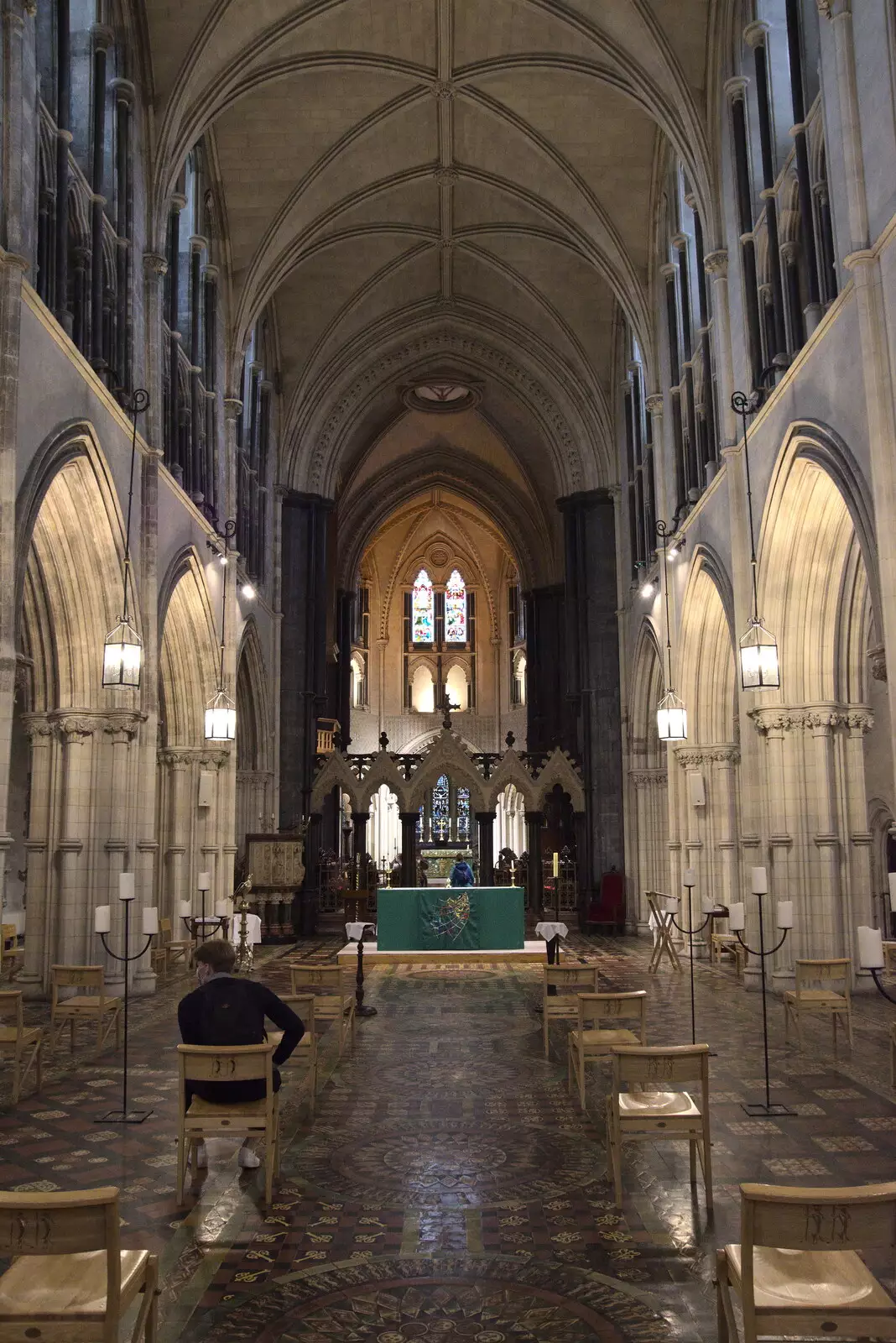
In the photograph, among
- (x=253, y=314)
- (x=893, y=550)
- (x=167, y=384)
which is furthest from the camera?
(x=253, y=314)

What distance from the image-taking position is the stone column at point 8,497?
10.2m

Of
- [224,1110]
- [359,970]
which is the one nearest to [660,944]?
[359,970]

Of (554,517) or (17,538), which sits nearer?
(17,538)

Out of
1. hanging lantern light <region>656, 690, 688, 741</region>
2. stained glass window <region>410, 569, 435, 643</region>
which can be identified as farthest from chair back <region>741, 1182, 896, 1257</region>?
stained glass window <region>410, 569, 435, 643</region>

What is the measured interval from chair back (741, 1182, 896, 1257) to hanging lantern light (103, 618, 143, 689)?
9.27m

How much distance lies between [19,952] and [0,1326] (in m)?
15.9

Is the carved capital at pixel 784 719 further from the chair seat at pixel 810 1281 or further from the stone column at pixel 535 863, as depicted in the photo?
the stone column at pixel 535 863

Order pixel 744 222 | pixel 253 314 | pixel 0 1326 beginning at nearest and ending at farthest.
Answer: pixel 0 1326 → pixel 744 222 → pixel 253 314

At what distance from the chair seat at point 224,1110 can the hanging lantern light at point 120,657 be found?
5.94 meters

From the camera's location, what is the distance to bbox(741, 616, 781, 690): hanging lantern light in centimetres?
1195

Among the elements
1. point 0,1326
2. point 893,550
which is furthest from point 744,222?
point 0,1326

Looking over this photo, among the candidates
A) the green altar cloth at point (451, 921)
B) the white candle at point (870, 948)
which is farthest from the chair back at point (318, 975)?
the white candle at point (870, 948)

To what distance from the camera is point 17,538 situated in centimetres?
1071

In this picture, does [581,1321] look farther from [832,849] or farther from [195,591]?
[195,591]
